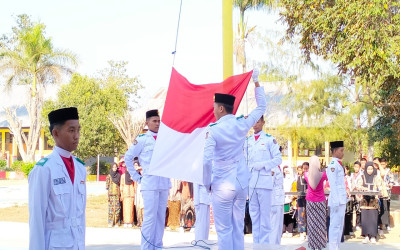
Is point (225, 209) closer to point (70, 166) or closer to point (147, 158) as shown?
point (147, 158)

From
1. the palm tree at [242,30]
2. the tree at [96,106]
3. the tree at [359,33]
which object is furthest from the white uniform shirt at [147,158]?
the tree at [96,106]

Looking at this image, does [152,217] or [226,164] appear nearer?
[226,164]

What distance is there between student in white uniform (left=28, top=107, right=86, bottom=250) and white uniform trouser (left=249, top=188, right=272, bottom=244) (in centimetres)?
531

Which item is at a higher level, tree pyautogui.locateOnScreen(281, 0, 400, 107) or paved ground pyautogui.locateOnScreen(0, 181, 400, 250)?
tree pyautogui.locateOnScreen(281, 0, 400, 107)

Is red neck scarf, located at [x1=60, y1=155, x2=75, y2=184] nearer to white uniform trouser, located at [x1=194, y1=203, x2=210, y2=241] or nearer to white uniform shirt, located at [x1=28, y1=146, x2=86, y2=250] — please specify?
white uniform shirt, located at [x1=28, y1=146, x2=86, y2=250]

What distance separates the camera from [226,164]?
7703 mm

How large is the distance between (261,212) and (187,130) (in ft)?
6.41

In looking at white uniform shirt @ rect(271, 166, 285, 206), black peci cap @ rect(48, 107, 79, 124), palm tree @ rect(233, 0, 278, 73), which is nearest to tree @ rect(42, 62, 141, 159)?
palm tree @ rect(233, 0, 278, 73)

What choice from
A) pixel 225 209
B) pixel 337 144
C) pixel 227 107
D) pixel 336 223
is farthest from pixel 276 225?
pixel 227 107

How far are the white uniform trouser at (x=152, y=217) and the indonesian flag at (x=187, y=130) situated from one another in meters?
0.46

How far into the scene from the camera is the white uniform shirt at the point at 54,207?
4535mm

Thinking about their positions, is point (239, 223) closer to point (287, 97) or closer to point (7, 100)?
point (287, 97)

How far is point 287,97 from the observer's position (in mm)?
36875

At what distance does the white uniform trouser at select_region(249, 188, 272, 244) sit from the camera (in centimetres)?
983
